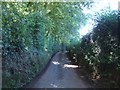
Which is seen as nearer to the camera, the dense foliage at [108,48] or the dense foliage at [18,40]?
the dense foliage at [18,40]

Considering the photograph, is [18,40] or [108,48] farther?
[108,48]

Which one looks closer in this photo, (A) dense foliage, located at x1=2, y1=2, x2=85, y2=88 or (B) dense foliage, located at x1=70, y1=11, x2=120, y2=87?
(A) dense foliage, located at x1=2, y1=2, x2=85, y2=88

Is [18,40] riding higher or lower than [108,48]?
higher

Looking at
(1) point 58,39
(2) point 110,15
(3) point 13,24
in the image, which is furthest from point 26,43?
(1) point 58,39

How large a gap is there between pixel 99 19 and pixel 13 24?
1.83m

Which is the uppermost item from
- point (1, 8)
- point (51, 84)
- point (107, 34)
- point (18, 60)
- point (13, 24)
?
point (1, 8)

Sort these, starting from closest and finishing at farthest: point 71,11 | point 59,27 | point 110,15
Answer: point 110,15, point 71,11, point 59,27

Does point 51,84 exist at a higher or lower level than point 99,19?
lower

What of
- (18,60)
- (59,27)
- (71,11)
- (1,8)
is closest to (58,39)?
(59,27)

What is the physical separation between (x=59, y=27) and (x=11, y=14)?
217 inches

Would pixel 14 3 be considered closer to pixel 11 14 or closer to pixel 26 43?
pixel 11 14

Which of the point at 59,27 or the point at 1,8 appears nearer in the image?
the point at 1,8

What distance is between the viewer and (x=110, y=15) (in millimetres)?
3916

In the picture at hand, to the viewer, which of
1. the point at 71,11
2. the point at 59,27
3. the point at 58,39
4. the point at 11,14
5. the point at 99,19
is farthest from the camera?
the point at 58,39
